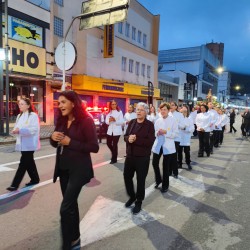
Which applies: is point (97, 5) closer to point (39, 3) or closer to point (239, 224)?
point (39, 3)

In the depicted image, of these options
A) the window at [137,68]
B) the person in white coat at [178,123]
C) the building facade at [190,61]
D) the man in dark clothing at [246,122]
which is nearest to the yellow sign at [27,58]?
the person in white coat at [178,123]

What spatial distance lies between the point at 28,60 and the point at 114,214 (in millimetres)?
15158

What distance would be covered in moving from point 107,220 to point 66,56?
41.3 ft

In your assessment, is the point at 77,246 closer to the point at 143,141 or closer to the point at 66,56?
the point at 143,141

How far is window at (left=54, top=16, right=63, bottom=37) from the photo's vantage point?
2002 centimetres

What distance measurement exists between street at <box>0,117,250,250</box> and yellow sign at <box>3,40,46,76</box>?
1105 centimetres

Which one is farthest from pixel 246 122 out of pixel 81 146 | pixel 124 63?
pixel 81 146

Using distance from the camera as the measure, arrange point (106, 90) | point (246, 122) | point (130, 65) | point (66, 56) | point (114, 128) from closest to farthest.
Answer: point (114, 128) → point (66, 56) → point (246, 122) → point (106, 90) → point (130, 65)

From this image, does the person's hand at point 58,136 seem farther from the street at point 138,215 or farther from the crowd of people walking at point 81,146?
the street at point 138,215

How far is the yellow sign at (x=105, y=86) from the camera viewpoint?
69.9 ft

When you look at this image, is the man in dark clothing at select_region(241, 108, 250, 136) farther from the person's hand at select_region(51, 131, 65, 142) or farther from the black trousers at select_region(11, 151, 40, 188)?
the person's hand at select_region(51, 131, 65, 142)

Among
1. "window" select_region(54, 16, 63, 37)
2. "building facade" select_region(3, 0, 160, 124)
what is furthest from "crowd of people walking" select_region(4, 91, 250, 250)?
"window" select_region(54, 16, 63, 37)

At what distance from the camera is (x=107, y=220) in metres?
4.15

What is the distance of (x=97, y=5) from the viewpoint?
589 inches
